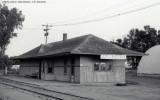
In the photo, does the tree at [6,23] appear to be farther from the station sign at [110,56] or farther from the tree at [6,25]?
the station sign at [110,56]

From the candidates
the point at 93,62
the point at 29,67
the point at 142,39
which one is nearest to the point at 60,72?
the point at 93,62

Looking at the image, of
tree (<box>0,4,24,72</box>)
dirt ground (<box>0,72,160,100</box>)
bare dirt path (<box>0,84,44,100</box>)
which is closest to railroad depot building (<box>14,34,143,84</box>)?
dirt ground (<box>0,72,160,100</box>)

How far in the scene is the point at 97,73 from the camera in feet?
96.6

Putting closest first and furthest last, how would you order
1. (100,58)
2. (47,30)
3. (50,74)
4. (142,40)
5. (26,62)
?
(100,58) → (50,74) → (26,62) → (47,30) → (142,40)

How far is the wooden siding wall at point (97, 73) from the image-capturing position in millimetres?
29078

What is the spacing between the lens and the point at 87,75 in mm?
29109

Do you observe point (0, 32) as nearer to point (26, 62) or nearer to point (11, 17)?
point (11, 17)

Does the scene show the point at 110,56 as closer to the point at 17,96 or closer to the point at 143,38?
the point at 17,96

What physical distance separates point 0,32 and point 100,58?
29339 mm

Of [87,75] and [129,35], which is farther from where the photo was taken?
[129,35]

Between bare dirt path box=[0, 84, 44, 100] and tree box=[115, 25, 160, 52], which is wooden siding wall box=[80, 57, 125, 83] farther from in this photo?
tree box=[115, 25, 160, 52]

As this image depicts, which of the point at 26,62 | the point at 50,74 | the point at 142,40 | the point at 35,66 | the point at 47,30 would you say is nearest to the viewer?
the point at 50,74

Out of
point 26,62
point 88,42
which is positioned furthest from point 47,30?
point 88,42

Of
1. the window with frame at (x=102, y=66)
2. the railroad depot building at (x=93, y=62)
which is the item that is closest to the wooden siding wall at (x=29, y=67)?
the railroad depot building at (x=93, y=62)
